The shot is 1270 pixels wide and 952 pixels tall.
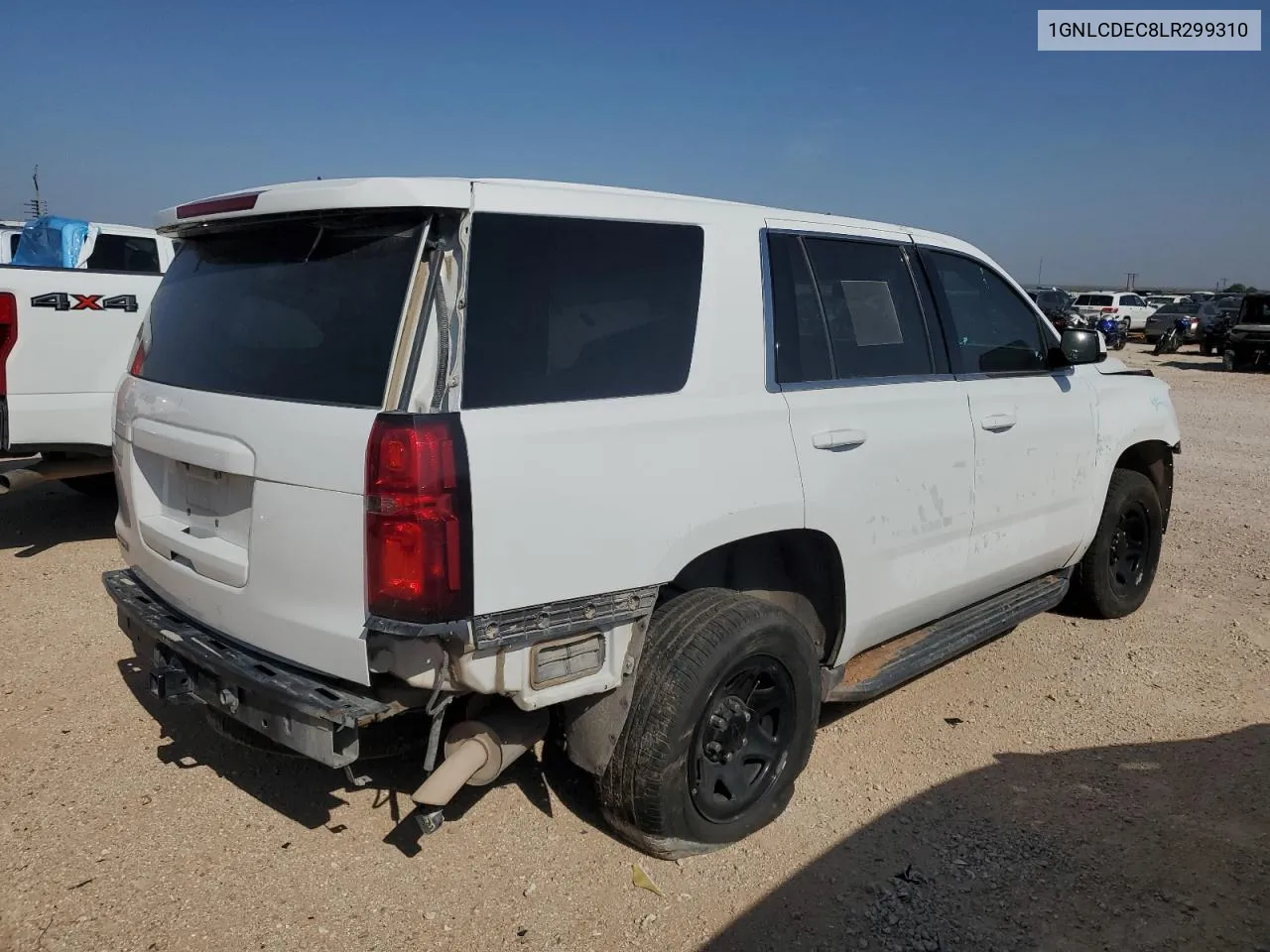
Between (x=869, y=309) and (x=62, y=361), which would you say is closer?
(x=869, y=309)

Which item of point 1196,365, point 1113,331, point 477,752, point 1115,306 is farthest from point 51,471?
point 1115,306

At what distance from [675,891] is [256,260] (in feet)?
7.66

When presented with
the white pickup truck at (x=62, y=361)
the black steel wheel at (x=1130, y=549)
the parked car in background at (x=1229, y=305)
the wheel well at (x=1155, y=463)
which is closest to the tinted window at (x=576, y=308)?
the wheel well at (x=1155, y=463)

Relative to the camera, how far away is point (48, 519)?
6.98 meters

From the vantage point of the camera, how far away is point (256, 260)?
9.66ft

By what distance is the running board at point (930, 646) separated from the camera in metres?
3.60

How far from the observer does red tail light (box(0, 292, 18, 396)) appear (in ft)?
18.2

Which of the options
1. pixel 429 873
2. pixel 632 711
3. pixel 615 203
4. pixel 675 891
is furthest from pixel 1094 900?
pixel 615 203

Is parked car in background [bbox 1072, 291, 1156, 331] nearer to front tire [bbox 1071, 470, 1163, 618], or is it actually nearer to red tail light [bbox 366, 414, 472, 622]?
front tire [bbox 1071, 470, 1163, 618]

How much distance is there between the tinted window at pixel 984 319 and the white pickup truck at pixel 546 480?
26 cm

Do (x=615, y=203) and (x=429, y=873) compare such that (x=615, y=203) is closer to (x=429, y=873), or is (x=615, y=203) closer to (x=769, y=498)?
(x=769, y=498)

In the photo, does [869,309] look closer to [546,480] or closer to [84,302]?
[546,480]

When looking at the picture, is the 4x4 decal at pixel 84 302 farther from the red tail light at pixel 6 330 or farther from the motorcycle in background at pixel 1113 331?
the motorcycle in background at pixel 1113 331

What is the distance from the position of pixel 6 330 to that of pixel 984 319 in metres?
5.34
